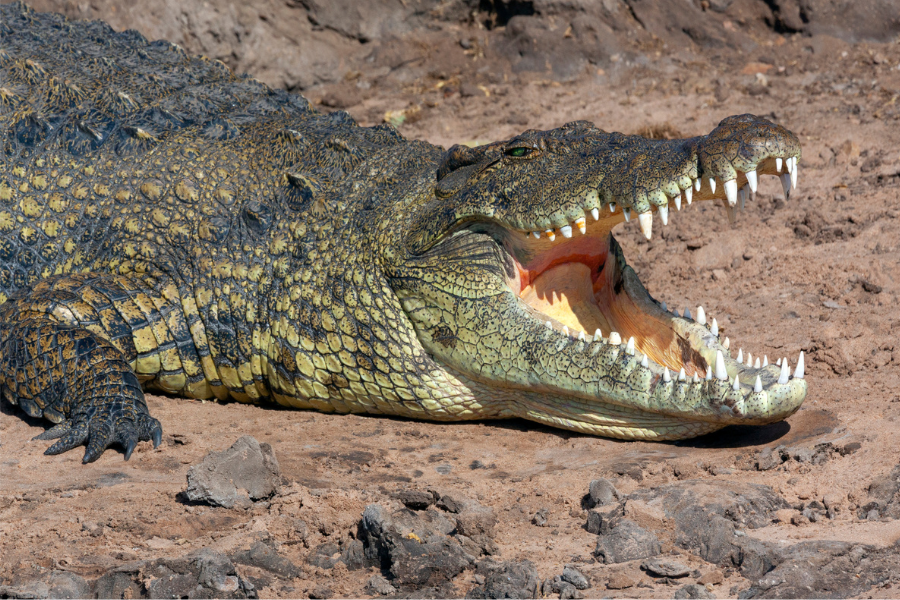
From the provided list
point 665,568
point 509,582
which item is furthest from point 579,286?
point 509,582

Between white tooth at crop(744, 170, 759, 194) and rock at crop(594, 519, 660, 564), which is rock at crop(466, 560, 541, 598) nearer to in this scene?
rock at crop(594, 519, 660, 564)

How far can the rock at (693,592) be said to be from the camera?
284 cm

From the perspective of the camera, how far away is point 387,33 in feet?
34.7

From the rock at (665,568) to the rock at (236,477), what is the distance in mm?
1469

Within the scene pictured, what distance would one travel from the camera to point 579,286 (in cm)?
470

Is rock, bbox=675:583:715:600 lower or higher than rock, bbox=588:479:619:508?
lower

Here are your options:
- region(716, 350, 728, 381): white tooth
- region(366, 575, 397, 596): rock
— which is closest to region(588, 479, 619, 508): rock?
region(716, 350, 728, 381): white tooth

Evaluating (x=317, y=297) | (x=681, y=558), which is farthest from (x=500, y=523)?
(x=317, y=297)

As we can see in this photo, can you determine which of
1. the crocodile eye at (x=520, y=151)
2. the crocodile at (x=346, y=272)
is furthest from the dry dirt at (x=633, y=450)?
the crocodile eye at (x=520, y=151)

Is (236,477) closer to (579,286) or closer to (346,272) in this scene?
(346,272)

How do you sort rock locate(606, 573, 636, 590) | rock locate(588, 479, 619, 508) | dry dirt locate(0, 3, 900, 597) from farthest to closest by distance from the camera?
rock locate(588, 479, 619, 508), dry dirt locate(0, 3, 900, 597), rock locate(606, 573, 636, 590)

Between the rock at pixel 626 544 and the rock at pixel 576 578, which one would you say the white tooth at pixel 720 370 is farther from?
the rock at pixel 576 578

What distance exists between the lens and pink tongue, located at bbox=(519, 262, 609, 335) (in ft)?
15.1

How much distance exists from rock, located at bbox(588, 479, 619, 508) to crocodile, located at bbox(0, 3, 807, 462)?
573 millimetres
